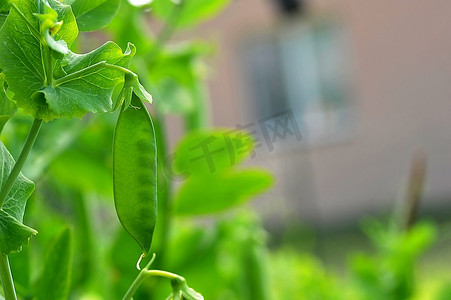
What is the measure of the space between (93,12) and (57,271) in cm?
8

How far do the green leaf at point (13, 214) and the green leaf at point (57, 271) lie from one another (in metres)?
0.05

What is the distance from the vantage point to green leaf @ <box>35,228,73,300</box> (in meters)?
0.21

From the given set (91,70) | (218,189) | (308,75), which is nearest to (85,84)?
(91,70)

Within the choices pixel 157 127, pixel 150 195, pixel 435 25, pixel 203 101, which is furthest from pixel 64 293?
pixel 435 25

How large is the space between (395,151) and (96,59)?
450 centimetres

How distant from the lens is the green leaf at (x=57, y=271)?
0.21 meters

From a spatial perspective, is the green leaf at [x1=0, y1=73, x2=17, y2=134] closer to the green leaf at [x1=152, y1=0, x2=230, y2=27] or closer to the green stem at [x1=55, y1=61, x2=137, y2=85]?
the green stem at [x1=55, y1=61, x2=137, y2=85]

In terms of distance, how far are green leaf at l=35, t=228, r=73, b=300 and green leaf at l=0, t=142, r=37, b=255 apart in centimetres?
5

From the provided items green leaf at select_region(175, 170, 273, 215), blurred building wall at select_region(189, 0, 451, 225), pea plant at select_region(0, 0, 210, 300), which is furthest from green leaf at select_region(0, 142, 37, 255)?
blurred building wall at select_region(189, 0, 451, 225)

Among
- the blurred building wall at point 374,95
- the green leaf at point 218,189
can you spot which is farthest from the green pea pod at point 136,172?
the blurred building wall at point 374,95

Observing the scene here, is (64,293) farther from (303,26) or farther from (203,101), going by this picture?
(303,26)

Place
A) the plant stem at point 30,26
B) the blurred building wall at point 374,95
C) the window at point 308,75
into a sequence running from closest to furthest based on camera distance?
1. the plant stem at point 30,26
2. the blurred building wall at point 374,95
3. the window at point 308,75

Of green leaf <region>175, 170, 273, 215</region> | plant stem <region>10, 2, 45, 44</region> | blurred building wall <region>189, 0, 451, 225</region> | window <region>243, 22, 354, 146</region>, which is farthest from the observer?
window <region>243, 22, 354, 146</region>

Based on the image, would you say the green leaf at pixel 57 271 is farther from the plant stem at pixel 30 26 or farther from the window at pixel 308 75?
the window at pixel 308 75
